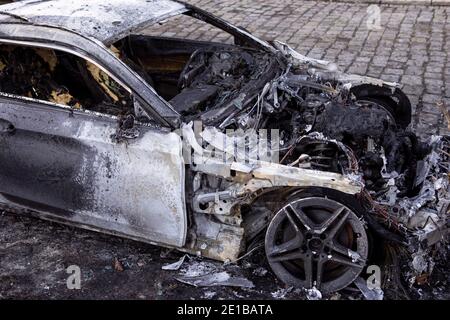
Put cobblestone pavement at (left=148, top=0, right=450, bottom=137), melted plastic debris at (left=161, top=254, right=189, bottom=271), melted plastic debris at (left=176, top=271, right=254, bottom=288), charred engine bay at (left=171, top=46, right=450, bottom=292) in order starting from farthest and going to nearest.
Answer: cobblestone pavement at (left=148, top=0, right=450, bottom=137)
melted plastic debris at (left=161, top=254, right=189, bottom=271)
melted plastic debris at (left=176, top=271, right=254, bottom=288)
charred engine bay at (left=171, top=46, right=450, bottom=292)

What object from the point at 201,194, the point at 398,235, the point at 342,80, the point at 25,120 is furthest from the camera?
the point at 342,80

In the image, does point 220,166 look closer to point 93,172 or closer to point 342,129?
point 93,172

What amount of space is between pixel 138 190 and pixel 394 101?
2855 mm

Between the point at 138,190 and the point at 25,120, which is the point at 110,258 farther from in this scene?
the point at 25,120

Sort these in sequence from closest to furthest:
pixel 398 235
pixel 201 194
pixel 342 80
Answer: pixel 398 235
pixel 201 194
pixel 342 80

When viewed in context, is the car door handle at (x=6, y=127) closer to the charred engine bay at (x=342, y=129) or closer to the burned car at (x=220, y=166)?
the burned car at (x=220, y=166)

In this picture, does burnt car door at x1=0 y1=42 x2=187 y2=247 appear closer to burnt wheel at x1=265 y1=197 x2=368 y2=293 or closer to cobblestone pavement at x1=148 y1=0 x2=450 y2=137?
burnt wheel at x1=265 y1=197 x2=368 y2=293

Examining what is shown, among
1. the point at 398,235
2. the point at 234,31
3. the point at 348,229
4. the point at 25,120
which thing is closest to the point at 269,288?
the point at 348,229

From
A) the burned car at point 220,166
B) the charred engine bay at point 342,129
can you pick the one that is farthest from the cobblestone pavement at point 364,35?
the burned car at point 220,166

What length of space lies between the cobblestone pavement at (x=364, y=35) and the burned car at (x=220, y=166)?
7.11 feet

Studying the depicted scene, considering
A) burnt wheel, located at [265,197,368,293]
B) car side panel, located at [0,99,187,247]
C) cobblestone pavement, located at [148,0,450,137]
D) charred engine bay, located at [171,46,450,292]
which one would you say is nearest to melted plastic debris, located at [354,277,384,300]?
burnt wheel, located at [265,197,368,293]

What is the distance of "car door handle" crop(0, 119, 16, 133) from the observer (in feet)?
14.5

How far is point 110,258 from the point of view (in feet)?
14.9

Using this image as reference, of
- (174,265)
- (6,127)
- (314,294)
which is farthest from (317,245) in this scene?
(6,127)
